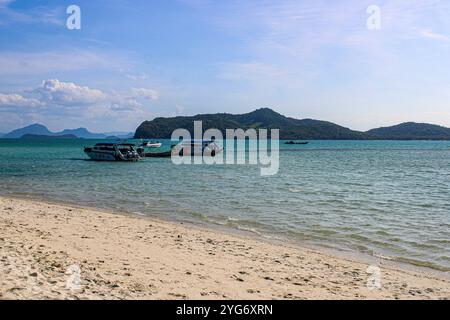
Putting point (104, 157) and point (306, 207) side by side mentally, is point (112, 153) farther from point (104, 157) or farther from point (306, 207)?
point (306, 207)

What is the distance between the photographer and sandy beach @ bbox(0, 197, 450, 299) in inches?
295

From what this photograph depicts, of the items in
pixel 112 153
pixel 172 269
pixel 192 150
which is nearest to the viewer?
pixel 172 269

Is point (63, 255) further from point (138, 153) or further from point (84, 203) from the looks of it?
point (138, 153)

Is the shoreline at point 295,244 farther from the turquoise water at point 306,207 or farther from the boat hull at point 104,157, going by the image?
the boat hull at point 104,157

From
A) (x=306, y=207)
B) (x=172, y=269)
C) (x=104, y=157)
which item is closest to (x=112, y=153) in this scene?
(x=104, y=157)

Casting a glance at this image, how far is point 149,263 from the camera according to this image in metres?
9.65

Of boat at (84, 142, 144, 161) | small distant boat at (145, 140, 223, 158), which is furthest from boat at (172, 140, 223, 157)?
boat at (84, 142, 144, 161)

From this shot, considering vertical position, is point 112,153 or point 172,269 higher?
point 112,153

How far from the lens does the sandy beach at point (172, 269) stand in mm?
7504

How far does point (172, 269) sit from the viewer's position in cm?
927

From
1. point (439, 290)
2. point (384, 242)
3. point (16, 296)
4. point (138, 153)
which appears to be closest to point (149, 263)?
point (16, 296)

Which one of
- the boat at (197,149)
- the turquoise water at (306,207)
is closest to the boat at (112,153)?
the boat at (197,149)

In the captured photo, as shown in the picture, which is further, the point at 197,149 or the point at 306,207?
the point at 197,149
